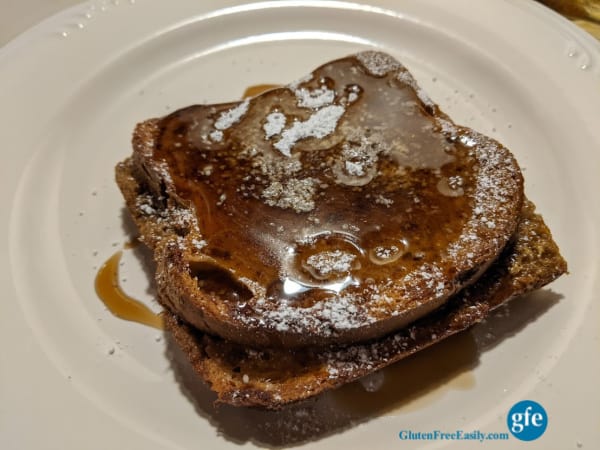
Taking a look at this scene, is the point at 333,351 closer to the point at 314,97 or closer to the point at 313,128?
the point at 313,128

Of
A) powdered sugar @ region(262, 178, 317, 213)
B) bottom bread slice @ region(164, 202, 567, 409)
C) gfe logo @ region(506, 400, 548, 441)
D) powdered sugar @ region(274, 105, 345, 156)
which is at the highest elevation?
powdered sugar @ region(274, 105, 345, 156)

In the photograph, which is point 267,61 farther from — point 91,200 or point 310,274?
point 310,274

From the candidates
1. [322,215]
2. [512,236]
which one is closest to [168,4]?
[322,215]

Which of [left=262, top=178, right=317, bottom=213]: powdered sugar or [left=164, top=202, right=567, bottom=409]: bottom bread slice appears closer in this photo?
[left=164, top=202, right=567, bottom=409]: bottom bread slice

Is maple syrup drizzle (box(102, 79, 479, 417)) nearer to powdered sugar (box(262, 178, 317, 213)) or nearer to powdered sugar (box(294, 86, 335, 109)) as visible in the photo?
powdered sugar (box(262, 178, 317, 213))

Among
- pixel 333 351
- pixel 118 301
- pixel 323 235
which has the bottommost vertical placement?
pixel 333 351

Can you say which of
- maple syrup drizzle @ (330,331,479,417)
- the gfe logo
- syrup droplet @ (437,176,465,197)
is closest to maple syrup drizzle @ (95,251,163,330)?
maple syrup drizzle @ (330,331,479,417)

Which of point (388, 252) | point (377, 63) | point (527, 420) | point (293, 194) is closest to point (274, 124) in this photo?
point (293, 194)

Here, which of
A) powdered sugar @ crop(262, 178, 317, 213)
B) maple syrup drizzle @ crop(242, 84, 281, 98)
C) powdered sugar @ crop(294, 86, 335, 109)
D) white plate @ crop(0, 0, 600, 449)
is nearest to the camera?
white plate @ crop(0, 0, 600, 449)
